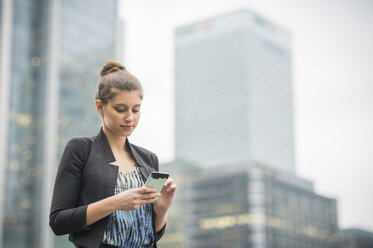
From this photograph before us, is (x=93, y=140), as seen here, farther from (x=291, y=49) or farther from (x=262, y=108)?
(x=291, y=49)

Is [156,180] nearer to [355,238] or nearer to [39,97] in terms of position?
[39,97]

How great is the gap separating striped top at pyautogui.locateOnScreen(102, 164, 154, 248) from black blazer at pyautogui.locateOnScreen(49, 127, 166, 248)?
44mm

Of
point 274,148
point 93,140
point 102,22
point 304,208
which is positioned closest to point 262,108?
point 274,148

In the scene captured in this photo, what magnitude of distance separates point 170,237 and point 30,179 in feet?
157

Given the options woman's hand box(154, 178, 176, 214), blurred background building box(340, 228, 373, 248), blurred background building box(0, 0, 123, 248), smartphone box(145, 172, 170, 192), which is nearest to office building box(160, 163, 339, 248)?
blurred background building box(340, 228, 373, 248)

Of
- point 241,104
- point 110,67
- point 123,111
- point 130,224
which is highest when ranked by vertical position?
point 241,104

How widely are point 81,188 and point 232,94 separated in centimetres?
16045

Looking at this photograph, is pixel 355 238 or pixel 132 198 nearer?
pixel 132 198

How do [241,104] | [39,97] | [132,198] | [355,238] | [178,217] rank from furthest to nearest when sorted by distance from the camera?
1. [241,104]
2. [355,238]
3. [178,217]
4. [39,97]
5. [132,198]

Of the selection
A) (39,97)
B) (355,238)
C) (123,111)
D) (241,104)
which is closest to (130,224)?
(123,111)

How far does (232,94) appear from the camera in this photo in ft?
531

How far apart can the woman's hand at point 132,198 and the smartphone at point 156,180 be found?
0.02 meters

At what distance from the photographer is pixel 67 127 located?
204 ft

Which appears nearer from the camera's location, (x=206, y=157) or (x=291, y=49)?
(x=206, y=157)
